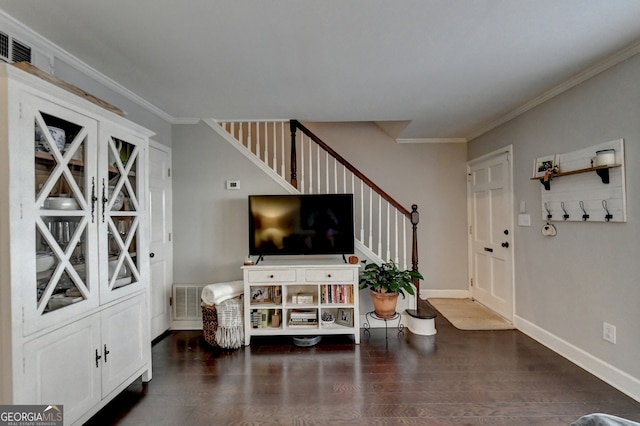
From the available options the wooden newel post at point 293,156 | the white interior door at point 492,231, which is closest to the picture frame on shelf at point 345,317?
the wooden newel post at point 293,156

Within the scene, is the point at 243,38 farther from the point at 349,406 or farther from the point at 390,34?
the point at 349,406

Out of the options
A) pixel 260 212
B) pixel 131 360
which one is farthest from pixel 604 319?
pixel 131 360

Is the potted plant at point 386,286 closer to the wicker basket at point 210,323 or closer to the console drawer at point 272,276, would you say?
the console drawer at point 272,276

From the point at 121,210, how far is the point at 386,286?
2.44m

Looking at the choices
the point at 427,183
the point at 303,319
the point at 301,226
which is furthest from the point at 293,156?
the point at 427,183

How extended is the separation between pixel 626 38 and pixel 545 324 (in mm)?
2424

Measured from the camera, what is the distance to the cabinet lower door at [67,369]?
1.46 meters

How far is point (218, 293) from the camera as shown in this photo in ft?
9.67

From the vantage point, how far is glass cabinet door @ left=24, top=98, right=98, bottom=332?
4.99 ft

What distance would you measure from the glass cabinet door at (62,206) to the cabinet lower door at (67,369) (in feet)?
0.43

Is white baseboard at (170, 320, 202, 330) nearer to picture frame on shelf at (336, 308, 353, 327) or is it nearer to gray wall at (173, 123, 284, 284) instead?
gray wall at (173, 123, 284, 284)

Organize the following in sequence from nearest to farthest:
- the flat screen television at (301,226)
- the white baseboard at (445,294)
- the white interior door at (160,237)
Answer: the white interior door at (160,237) < the flat screen television at (301,226) < the white baseboard at (445,294)

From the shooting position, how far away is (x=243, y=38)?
1879 mm

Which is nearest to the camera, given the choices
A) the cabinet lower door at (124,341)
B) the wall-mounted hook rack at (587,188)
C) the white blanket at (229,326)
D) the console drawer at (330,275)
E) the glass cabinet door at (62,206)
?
the glass cabinet door at (62,206)
